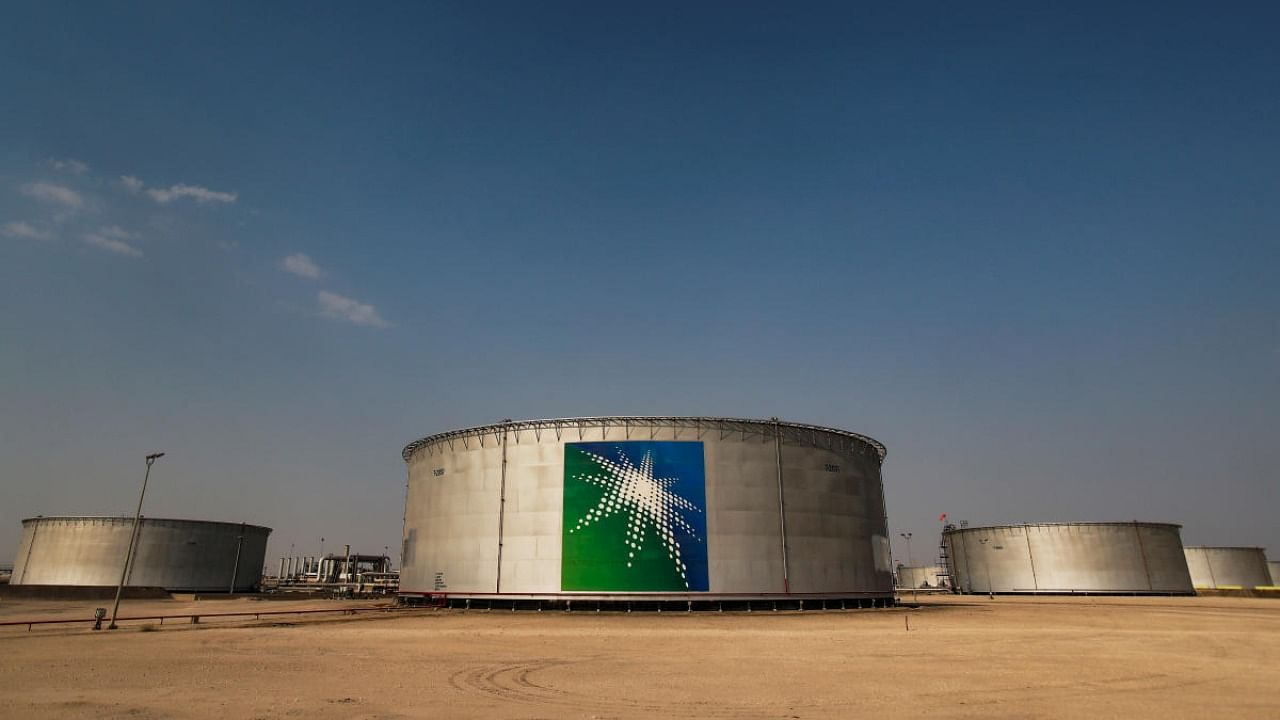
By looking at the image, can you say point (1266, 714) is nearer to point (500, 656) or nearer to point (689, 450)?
point (500, 656)

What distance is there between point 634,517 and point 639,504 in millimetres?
928

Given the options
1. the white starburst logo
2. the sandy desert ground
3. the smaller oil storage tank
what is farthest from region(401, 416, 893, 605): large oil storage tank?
the smaller oil storage tank

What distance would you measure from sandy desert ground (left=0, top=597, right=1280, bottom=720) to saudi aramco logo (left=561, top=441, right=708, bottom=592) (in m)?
11.2

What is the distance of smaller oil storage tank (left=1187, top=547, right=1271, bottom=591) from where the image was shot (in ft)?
328

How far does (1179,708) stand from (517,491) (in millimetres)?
39716

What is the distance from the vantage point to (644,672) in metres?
18.6

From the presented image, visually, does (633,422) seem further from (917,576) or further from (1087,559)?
(917,576)

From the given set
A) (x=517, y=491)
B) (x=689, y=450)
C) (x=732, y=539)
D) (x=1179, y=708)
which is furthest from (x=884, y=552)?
(x=1179, y=708)

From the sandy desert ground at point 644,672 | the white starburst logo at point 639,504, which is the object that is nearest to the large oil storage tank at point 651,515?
the white starburst logo at point 639,504

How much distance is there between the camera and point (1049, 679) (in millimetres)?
16984

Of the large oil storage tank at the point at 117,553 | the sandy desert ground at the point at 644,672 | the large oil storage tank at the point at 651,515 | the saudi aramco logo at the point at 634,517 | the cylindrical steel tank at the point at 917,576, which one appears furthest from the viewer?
the cylindrical steel tank at the point at 917,576

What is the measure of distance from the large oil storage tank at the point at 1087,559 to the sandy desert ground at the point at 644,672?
5180cm

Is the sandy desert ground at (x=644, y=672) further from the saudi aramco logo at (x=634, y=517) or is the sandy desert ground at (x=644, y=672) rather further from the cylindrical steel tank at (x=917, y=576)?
the cylindrical steel tank at (x=917, y=576)

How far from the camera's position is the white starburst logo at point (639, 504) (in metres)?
44.9
